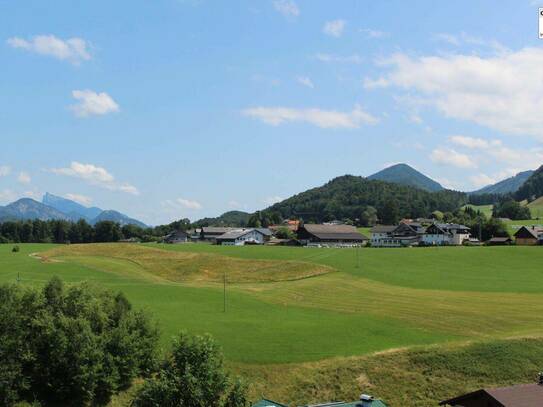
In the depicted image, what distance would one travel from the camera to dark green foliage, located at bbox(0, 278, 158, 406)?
123 feet

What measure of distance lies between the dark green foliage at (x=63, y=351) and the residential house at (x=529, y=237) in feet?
342

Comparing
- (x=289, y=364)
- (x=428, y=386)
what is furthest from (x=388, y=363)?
(x=289, y=364)

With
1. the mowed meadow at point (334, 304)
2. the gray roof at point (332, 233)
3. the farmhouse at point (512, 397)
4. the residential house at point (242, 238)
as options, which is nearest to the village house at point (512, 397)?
the farmhouse at point (512, 397)

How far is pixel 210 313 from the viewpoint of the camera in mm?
57375

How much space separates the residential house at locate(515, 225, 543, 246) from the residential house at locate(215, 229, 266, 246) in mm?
74853

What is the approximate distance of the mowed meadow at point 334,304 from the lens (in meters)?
41.5

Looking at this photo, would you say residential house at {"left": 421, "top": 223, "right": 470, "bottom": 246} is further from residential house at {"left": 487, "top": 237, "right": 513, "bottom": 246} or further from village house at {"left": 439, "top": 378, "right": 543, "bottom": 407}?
village house at {"left": 439, "top": 378, "right": 543, "bottom": 407}

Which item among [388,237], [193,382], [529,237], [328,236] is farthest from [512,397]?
[388,237]

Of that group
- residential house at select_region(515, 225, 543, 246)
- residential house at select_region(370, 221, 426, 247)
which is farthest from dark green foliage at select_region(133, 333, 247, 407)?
residential house at select_region(370, 221, 426, 247)

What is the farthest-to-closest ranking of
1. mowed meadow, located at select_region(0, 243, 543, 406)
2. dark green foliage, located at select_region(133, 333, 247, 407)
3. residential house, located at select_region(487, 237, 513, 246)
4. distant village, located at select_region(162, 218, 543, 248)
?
distant village, located at select_region(162, 218, 543, 248) → residential house, located at select_region(487, 237, 513, 246) → mowed meadow, located at select_region(0, 243, 543, 406) → dark green foliage, located at select_region(133, 333, 247, 407)

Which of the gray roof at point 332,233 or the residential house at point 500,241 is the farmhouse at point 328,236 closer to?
the gray roof at point 332,233

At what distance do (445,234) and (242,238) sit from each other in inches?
2316

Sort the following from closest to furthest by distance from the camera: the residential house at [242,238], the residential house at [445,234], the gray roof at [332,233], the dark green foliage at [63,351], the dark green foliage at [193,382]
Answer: the dark green foliage at [193,382] → the dark green foliage at [63,351] → the residential house at [445,234] → the gray roof at [332,233] → the residential house at [242,238]

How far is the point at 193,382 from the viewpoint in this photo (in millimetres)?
32281
